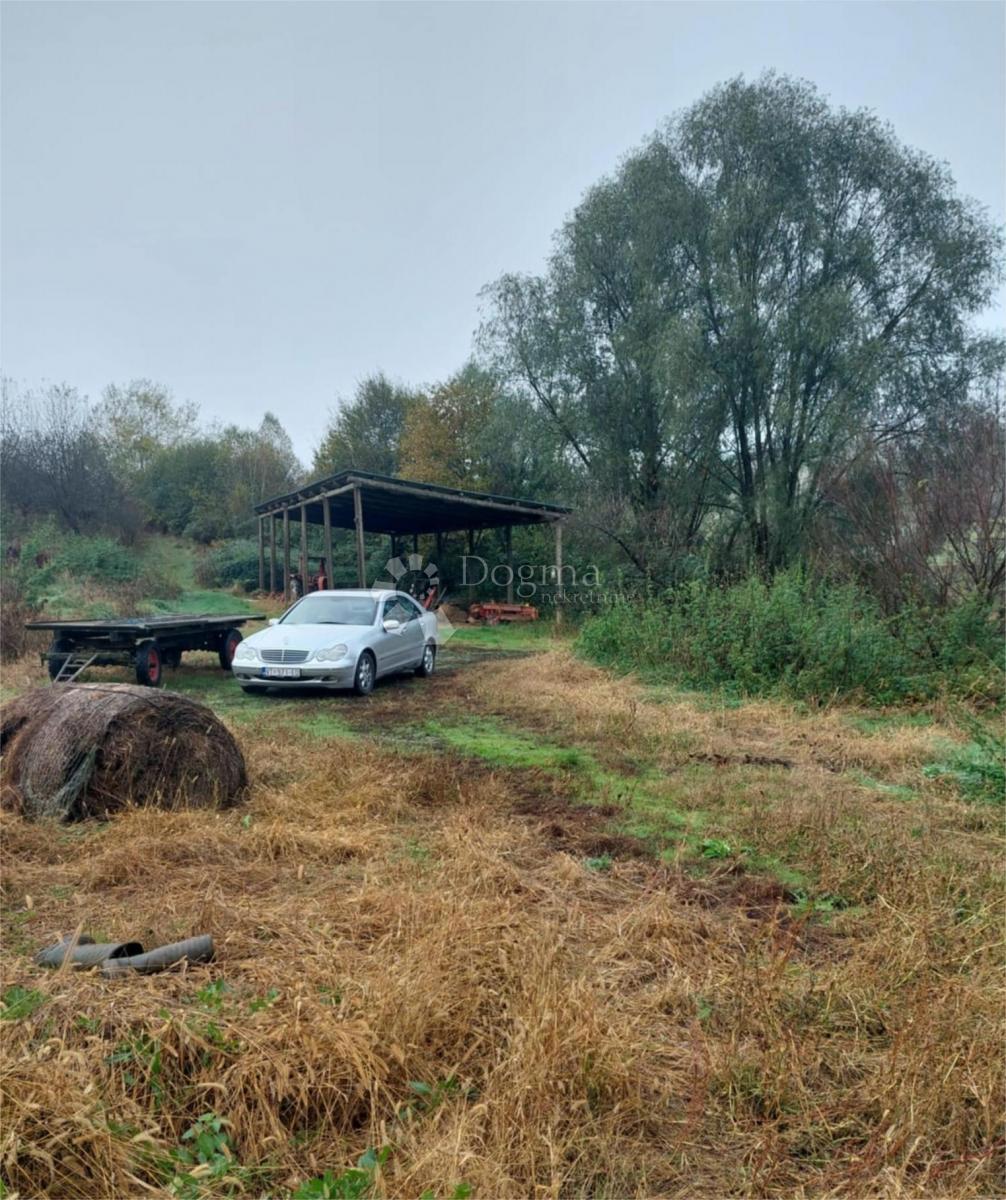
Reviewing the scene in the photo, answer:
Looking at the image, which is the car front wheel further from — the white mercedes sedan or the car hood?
the car hood

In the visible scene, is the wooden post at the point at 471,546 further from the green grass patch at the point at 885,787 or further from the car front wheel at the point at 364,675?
the green grass patch at the point at 885,787

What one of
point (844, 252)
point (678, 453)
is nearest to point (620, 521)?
point (678, 453)

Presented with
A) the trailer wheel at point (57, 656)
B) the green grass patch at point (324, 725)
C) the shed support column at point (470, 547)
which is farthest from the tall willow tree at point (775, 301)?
the trailer wheel at point (57, 656)

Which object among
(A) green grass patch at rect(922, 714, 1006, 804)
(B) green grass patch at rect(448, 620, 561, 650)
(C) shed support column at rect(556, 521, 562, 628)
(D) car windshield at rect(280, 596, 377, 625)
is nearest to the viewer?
(A) green grass patch at rect(922, 714, 1006, 804)

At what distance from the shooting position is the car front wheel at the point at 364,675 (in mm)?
9984

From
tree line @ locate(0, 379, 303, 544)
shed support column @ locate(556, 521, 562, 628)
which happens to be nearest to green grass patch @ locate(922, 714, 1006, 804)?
shed support column @ locate(556, 521, 562, 628)

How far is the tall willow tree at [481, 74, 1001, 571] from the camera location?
18.8 meters

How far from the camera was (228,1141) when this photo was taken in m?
2.09

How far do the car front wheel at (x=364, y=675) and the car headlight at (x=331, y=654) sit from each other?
0.29 metres

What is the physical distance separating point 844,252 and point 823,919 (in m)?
20.5

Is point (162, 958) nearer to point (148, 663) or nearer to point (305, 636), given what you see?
point (305, 636)

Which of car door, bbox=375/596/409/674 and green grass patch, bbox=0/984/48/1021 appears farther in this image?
car door, bbox=375/596/409/674

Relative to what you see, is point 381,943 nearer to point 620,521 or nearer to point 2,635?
point 2,635

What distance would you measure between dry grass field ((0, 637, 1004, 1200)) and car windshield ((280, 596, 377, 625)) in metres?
5.47
